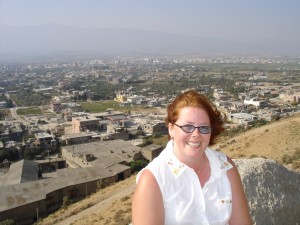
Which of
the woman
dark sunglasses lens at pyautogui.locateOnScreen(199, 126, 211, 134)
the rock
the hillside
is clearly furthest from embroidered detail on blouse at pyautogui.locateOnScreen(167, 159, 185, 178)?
the hillside

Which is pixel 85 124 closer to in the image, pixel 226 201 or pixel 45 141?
pixel 45 141

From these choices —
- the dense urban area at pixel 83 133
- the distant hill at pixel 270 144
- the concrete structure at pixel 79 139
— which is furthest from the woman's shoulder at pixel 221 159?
the concrete structure at pixel 79 139

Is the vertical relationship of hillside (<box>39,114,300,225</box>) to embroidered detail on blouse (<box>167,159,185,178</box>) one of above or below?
below

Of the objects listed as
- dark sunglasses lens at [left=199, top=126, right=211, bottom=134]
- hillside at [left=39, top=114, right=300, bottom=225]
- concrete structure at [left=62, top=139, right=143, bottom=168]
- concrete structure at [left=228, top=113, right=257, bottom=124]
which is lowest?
concrete structure at [left=228, top=113, right=257, bottom=124]

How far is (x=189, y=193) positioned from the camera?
1.40 m

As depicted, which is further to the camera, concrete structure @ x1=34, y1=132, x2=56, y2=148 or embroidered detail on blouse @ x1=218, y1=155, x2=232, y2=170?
concrete structure @ x1=34, y1=132, x2=56, y2=148

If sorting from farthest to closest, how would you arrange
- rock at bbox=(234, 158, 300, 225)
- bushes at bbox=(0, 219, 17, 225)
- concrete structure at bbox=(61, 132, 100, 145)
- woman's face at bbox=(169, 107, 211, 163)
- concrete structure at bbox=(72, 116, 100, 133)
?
1. concrete structure at bbox=(72, 116, 100, 133)
2. concrete structure at bbox=(61, 132, 100, 145)
3. bushes at bbox=(0, 219, 17, 225)
4. rock at bbox=(234, 158, 300, 225)
5. woman's face at bbox=(169, 107, 211, 163)

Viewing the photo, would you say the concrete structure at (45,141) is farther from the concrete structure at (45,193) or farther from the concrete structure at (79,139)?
the concrete structure at (45,193)

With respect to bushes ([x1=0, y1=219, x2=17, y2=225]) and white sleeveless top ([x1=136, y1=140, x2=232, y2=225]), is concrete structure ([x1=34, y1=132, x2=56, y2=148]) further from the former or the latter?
white sleeveless top ([x1=136, y1=140, x2=232, y2=225])

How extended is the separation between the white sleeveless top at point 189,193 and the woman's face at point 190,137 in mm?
38

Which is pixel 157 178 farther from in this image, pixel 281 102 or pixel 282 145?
pixel 281 102

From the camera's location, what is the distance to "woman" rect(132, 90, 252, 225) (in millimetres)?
1327

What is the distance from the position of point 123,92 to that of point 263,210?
50.4m

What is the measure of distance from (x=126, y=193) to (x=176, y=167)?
6808 millimetres
